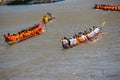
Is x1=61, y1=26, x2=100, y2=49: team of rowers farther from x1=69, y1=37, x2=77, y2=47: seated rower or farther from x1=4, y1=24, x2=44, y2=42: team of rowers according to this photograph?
x1=4, y1=24, x2=44, y2=42: team of rowers

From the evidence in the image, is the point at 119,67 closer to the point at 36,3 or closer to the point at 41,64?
the point at 41,64

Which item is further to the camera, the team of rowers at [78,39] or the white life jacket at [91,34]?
the white life jacket at [91,34]

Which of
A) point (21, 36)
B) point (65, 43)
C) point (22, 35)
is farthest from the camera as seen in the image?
point (22, 35)

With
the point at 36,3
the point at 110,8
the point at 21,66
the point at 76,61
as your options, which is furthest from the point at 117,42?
the point at 36,3

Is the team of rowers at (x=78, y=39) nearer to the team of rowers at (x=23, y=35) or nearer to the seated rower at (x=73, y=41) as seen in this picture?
the seated rower at (x=73, y=41)

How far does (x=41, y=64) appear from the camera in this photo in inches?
1527

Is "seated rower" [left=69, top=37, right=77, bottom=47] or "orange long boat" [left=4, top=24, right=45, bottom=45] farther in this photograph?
"orange long boat" [left=4, top=24, right=45, bottom=45]

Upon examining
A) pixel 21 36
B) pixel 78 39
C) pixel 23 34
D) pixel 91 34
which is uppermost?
pixel 78 39

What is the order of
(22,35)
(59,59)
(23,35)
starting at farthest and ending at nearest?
(23,35), (22,35), (59,59)

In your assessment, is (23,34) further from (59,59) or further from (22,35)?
(59,59)

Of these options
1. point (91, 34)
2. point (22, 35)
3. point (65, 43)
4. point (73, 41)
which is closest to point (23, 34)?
point (22, 35)

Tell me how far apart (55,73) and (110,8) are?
5445 centimetres

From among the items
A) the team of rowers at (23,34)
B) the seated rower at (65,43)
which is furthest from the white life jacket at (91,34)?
the team of rowers at (23,34)

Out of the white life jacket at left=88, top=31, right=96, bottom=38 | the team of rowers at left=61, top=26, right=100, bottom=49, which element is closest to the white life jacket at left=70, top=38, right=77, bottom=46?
the team of rowers at left=61, top=26, right=100, bottom=49
